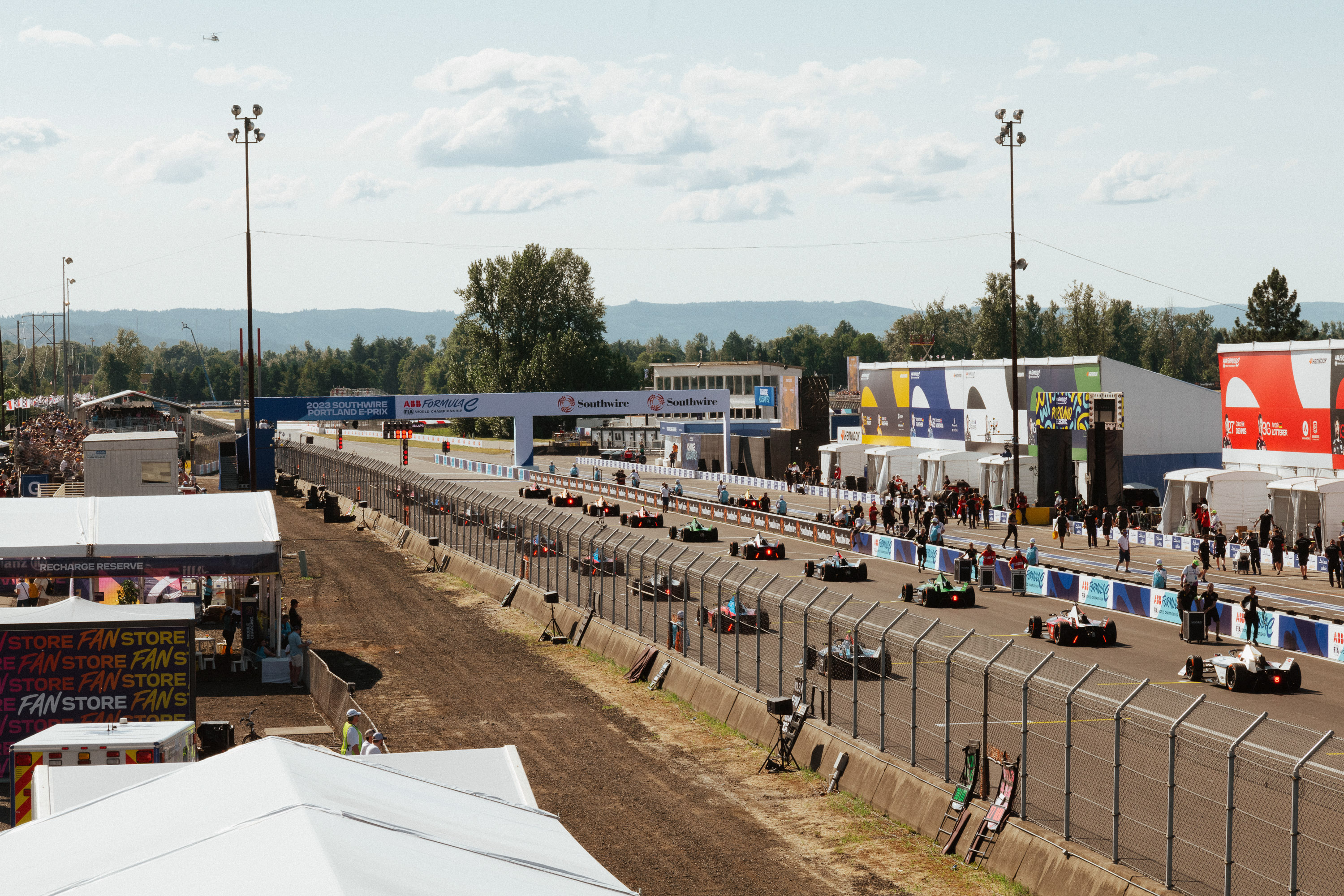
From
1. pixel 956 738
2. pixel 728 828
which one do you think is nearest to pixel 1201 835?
pixel 956 738

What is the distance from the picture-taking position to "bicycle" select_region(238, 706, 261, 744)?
20391 millimetres

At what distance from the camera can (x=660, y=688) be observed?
85.7 feet

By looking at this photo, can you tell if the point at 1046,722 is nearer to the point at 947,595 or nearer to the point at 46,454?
the point at 947,595

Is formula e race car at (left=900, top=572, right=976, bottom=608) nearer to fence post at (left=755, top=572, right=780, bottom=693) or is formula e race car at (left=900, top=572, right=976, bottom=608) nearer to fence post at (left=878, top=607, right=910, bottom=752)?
fence post at (left=755, top=572, right=780, bottom=693)

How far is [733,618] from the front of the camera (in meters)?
27.9

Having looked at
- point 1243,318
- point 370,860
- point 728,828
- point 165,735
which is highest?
point 1243,318

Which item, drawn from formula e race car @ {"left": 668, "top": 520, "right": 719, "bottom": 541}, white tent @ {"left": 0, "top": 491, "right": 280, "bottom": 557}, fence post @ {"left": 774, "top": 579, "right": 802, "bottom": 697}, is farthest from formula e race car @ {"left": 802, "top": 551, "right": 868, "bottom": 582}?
white tent @ {"left": 0, "top": 491, "right": 280, "bottom": 557}

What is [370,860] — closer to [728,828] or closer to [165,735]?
[165,735]

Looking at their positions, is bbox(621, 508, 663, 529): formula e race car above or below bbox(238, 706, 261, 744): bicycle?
above

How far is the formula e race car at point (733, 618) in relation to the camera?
921 inches

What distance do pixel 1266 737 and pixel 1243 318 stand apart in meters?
122

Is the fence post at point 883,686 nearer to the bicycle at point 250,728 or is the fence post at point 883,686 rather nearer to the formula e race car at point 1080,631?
the bicycle at point 250,728

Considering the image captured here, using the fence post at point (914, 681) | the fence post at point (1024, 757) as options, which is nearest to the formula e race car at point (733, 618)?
the fence post at point (914, 681)

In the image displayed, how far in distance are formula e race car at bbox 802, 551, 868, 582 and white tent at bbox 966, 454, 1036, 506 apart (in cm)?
2386
